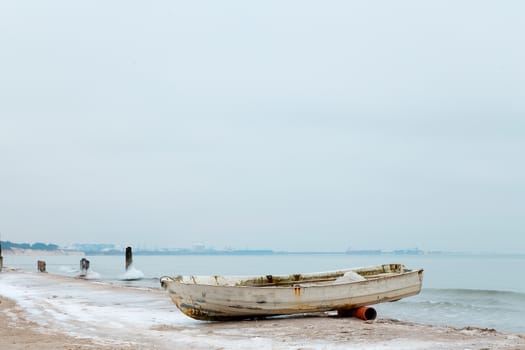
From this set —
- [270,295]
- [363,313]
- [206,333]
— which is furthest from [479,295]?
[206,333]

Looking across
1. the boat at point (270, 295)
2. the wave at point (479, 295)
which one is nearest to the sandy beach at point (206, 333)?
the boat at point (270, 295)

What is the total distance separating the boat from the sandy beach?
10.7 inches

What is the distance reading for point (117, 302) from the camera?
784 inches

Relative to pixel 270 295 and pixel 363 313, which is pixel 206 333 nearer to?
pixel 270 295

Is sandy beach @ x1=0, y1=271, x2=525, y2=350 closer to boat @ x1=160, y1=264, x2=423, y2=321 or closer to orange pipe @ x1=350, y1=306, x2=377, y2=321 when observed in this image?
boat @ x1=160, y1=264, x2=423, y2=321

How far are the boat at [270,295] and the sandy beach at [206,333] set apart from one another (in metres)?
0.27

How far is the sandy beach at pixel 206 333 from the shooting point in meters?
10.7

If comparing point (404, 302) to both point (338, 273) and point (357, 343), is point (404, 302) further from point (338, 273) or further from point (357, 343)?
point (357, 343)

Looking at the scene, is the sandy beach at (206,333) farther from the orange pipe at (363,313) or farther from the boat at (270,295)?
the orange pipe at (363,313)

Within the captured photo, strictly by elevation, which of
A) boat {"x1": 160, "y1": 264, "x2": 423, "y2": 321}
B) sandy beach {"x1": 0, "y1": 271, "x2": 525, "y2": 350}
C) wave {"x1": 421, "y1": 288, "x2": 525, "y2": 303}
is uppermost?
boat {"x1": 160, "y1": 264, "x2": 423, "y2": 321}

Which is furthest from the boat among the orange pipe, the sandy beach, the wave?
the wave

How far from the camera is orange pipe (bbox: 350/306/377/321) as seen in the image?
15180 mm

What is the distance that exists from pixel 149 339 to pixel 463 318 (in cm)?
1663

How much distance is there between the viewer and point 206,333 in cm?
1234
